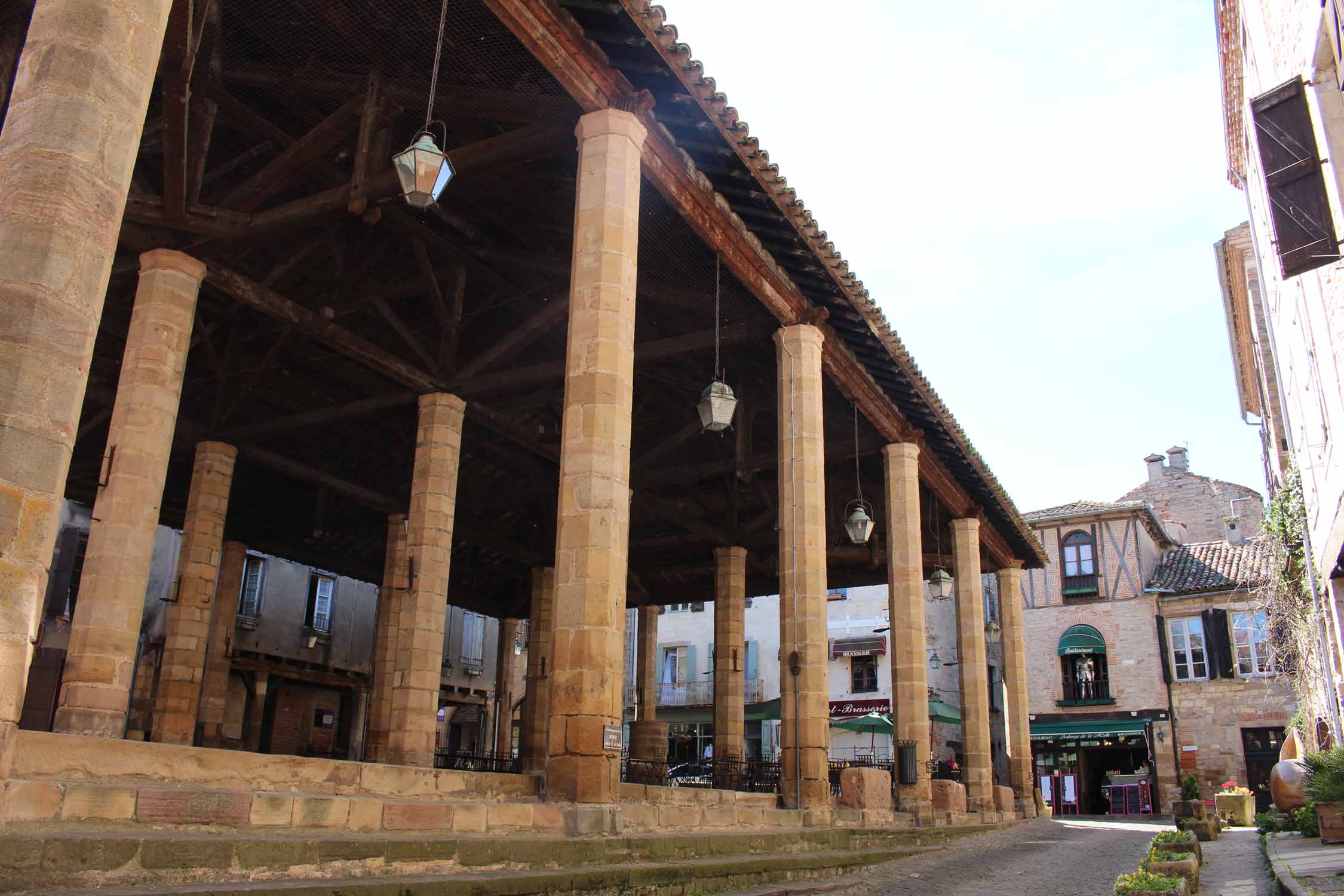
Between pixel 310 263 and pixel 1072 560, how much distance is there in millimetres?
28548

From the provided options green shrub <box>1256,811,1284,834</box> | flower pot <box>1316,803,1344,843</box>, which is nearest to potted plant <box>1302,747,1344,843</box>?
flower pot <box>1316,803,1344,843</box>

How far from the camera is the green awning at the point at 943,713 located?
24.9 metres

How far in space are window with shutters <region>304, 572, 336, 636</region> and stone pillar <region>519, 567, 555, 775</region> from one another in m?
7.49

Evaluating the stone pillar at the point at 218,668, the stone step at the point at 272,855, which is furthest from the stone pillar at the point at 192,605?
the stone step at the point at 272,855

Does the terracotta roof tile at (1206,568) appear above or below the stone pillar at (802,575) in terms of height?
above

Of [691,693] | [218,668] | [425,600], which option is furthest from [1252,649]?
[218,668]

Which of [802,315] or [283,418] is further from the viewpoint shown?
[283,418]

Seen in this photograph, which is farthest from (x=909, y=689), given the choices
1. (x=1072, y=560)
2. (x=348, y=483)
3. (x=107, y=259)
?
(x=1072, y=560)

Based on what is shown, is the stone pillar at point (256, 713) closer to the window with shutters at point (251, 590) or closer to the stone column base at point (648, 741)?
the window with shutters at point (251, 590)

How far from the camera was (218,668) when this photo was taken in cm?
1802

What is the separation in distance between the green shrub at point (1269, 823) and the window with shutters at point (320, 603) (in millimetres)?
21273

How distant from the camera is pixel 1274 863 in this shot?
10.2m

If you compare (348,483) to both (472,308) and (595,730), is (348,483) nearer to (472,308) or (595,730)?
(472,308)

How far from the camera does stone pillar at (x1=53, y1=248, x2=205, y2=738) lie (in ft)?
32.0
